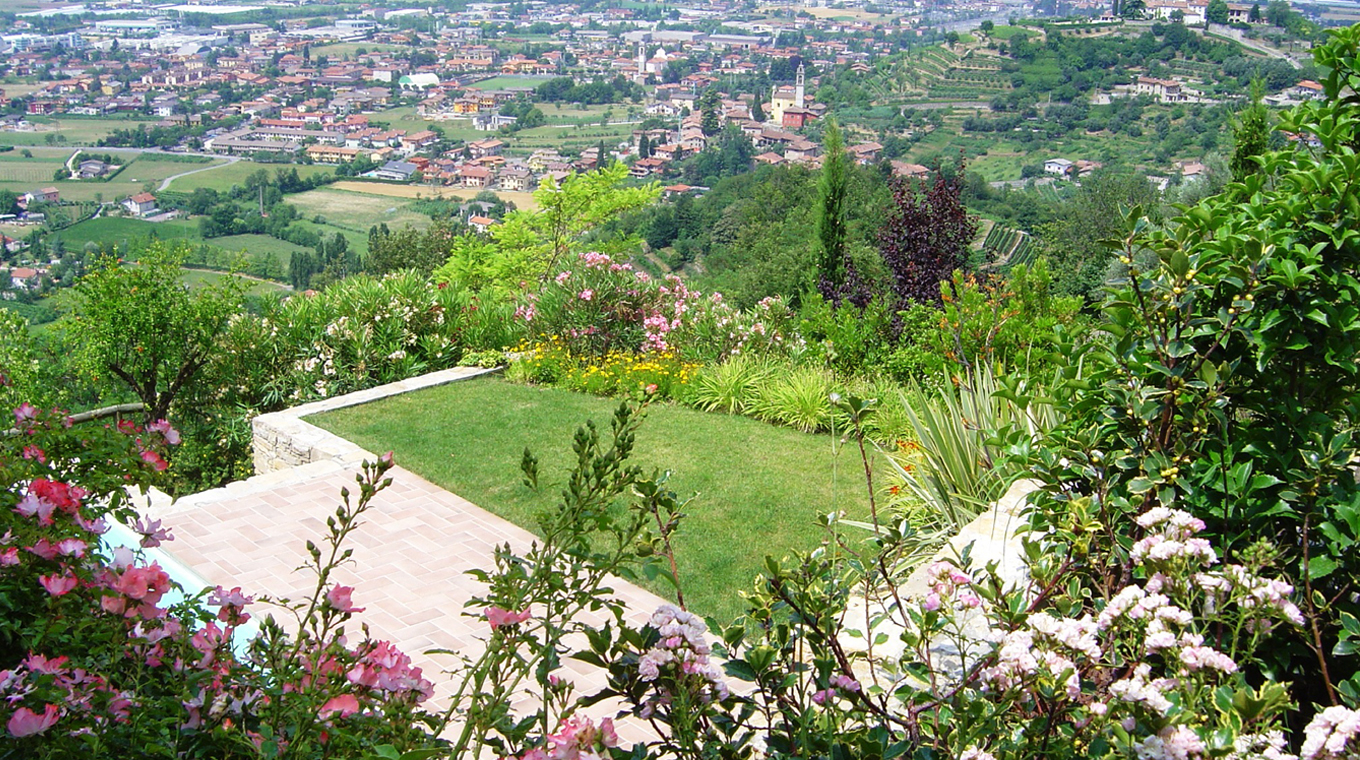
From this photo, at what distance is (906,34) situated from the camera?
330 feet

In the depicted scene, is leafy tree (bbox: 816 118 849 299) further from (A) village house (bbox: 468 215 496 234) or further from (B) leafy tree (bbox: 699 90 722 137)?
(B) leafy tree (bbox: 699 90 722 137)

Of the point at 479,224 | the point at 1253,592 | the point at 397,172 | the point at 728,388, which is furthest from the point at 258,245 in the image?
the point at 1253,592

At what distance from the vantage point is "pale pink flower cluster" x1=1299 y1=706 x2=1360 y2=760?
1321mm

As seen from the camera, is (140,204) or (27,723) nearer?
(27,723)

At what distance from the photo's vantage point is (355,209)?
47.6 metres

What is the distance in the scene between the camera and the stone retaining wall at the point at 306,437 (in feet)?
20.8

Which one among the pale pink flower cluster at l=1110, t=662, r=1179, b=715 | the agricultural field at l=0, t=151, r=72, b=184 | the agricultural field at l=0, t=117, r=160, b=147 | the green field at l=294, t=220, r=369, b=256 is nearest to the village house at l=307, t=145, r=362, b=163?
the agricultural field at l=0, t=117, r=160, b=147

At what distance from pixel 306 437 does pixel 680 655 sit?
18.1 ft

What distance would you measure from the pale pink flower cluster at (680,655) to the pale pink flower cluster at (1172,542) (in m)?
0.72

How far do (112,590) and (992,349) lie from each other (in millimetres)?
4988

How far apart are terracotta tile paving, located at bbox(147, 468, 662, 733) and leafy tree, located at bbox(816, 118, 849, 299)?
6.90m

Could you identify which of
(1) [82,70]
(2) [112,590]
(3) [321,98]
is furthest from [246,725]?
(1) [82,70]

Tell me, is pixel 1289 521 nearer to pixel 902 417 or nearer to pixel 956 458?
pixel 956 458

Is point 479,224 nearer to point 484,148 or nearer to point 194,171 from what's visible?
point 194,171
